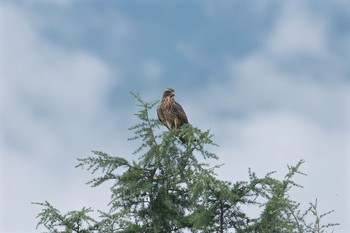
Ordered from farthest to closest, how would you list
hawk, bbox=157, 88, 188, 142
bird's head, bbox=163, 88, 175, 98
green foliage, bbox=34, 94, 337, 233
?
1. bird's head, bbox=163, 88, 175, 98
2. hawk, bbox=157, 88, 188, 142
3. green foliage, bbox=34, 94, 337, 233

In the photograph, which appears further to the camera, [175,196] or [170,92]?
[170,92]

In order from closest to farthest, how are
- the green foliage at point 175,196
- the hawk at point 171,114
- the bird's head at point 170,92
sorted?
the green foliage at point 175,196, the hawk at point 171,114, the bird's head at point 170,92

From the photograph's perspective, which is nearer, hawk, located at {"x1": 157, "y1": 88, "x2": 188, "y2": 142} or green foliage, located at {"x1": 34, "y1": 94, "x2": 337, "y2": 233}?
green foliage, located at {"x1": 34, "y1": 94, "x2": 337, "y2": 233}

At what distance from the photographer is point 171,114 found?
14227 millimetres

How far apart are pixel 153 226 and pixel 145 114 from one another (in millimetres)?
1483

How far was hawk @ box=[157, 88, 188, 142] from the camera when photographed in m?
14.2

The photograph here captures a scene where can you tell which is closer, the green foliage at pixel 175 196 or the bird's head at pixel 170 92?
the green foliage at pixel 175 196

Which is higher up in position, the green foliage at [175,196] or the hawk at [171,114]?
the hawk at [171,114]

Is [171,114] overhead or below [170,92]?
below

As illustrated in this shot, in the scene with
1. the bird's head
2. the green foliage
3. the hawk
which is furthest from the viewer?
the bird's head

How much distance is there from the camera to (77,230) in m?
8.54

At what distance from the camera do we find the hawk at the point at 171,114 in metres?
14.2

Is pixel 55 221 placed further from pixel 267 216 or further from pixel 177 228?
pixel 267 216

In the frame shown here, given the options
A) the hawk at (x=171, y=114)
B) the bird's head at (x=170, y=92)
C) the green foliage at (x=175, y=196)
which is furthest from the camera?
the bird's head at (x=170, y=92)
